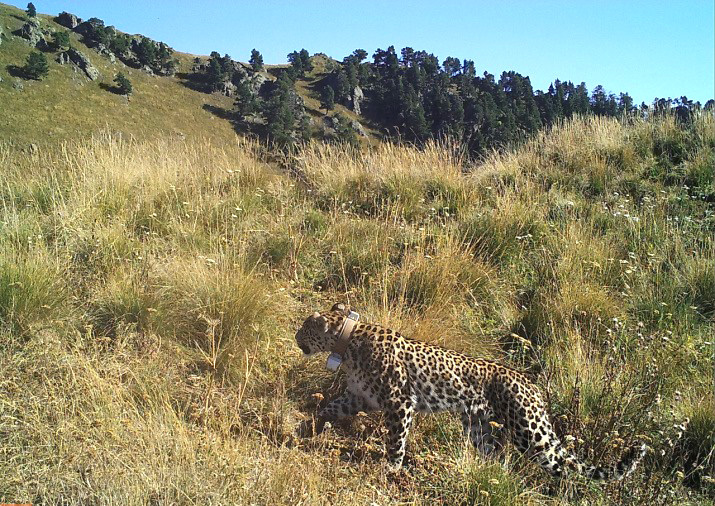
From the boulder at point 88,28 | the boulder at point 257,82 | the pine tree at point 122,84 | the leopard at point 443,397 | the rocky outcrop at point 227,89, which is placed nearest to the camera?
the leopard at point 443,397

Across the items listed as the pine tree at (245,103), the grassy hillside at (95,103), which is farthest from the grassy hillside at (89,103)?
the pine tree at (245,103)

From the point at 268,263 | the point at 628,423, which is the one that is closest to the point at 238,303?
the point at 268,263

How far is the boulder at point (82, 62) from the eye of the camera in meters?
75.8

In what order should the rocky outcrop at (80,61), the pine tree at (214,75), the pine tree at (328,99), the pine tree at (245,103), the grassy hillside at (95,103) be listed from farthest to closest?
1. the pine tree at (214,75)
2. the pine tree at (328,99)
3. the pine tree at (245,103)
4. the rocky outcrop at (80,61)
5. the grassy hillside at (95,103)

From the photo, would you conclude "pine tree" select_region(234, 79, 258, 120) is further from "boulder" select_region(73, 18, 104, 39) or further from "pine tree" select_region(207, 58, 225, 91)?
"boulder" select_region(73, 18, 104, 39)

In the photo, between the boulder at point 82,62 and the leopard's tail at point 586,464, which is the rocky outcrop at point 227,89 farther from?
the leopard's tail at point 586,464

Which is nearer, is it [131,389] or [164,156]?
[131,389]

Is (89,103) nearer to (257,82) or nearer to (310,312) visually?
(257,82)

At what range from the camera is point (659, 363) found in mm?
3758

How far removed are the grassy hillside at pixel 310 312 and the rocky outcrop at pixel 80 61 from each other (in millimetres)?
79341

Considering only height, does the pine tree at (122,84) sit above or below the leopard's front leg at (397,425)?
above

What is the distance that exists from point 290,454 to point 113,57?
97358mm

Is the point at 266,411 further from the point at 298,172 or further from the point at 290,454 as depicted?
the point at 298,172

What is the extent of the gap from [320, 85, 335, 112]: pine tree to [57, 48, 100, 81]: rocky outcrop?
35976 mm
